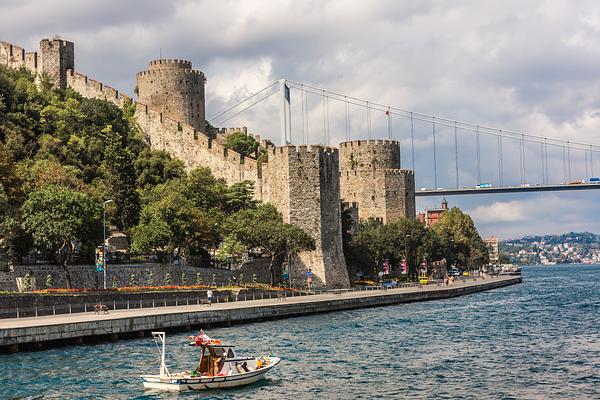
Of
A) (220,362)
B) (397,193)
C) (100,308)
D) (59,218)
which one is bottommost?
(220,362)

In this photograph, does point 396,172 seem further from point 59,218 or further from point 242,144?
point 59,218

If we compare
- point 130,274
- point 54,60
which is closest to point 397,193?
point 54,60

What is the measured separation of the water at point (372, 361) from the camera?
24.4m

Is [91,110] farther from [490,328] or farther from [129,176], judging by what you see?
[490,328]

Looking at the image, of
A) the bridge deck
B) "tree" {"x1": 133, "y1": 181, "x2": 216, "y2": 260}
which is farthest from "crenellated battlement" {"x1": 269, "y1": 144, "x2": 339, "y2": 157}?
the bridge deck

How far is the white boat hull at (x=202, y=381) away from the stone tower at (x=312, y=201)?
90.1ft

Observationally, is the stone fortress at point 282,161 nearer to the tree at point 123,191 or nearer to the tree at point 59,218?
the tree at point 123,191

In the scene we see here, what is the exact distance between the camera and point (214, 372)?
83.6ft

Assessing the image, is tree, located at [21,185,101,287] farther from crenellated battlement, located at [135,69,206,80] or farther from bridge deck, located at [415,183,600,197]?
bridge deck, located at [415,183,600,197]

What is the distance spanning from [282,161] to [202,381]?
3105cm

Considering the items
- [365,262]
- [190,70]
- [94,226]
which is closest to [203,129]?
[190,70]

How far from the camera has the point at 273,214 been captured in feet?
176

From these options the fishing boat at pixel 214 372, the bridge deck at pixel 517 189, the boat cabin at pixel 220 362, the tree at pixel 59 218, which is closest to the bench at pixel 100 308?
the tree at pixel 59 218

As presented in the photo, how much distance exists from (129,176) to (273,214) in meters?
8.03
